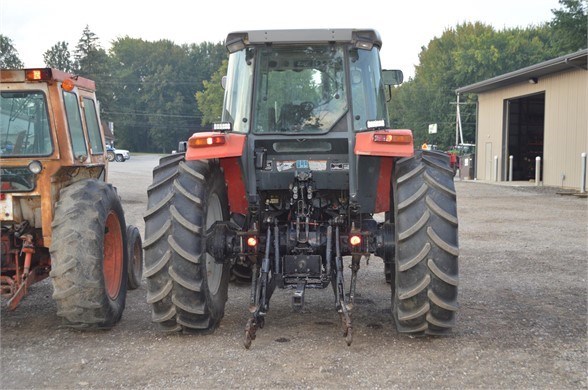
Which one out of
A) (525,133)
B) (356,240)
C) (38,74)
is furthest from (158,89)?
(356,240)

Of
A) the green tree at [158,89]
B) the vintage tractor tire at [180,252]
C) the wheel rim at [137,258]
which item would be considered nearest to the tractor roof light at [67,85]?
the vintage tractor tire at [180,252]

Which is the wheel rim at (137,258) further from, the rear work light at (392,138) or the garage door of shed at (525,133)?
the garage door of shed at (525,133)

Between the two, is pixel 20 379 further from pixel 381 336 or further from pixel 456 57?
pixel 456 57

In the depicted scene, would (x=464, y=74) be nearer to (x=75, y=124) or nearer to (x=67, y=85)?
(x=75, y=124)

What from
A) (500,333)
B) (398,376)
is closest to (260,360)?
(398,376)

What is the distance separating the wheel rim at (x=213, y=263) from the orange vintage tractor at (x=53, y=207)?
870mm

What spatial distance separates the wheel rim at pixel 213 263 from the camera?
5.76 m

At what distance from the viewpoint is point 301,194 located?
5660 mm

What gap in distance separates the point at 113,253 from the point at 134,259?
1.14 m

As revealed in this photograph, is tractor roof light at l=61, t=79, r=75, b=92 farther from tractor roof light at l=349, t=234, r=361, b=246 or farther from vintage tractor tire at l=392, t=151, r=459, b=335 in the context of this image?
vintage tractor tire at l=392, t=151, r=459, b=335

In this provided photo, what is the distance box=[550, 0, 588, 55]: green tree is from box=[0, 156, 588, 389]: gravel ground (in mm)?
37374

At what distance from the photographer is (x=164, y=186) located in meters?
5.57

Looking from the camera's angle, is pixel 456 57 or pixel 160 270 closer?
pixel 160 270

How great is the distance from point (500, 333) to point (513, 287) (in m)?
2.20
